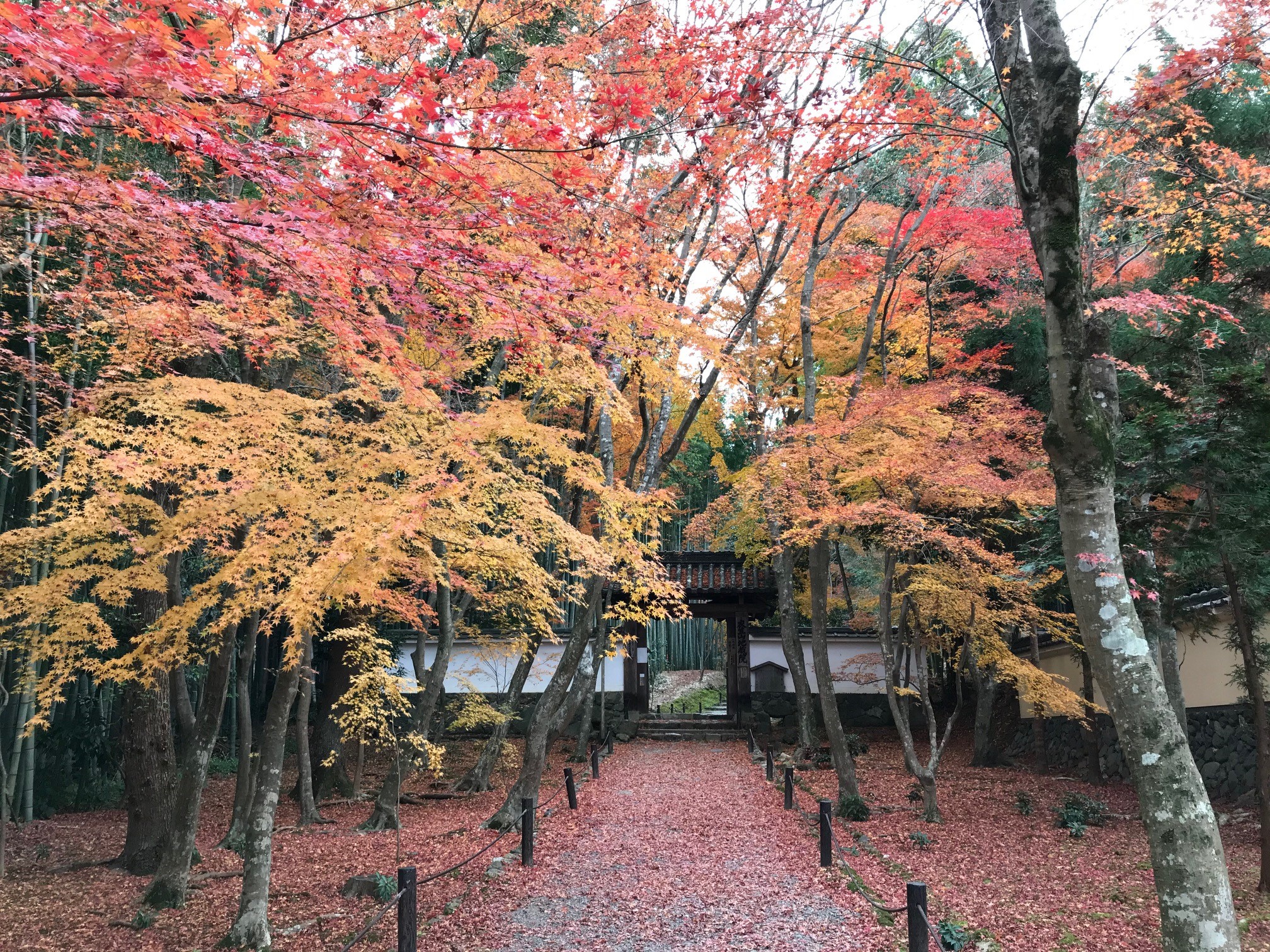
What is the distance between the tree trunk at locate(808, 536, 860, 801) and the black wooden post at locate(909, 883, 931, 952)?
218 inches

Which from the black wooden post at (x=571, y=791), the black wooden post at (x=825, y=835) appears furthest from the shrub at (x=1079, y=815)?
the black wooden post at (x=571, y=791)

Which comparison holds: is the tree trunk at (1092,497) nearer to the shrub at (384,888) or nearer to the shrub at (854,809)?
the shrub at (384,888)

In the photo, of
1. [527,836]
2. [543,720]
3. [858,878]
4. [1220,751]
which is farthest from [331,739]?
[1220,751]

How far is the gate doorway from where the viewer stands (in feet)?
61.3

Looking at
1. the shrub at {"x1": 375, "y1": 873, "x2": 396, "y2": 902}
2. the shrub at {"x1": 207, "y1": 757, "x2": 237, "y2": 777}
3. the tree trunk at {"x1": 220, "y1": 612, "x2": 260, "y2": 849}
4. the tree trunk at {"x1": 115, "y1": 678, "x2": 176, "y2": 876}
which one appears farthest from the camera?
the shrub at {"x1": 207, "y1": 757, "x2": 237, "y2": 777}

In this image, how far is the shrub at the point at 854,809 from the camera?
32.7 feet

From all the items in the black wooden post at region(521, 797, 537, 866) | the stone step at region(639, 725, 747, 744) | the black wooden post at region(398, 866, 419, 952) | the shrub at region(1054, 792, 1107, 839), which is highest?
the black wooden post at region(398, 866, 419, 952)

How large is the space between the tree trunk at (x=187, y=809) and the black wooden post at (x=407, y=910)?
3107 mm

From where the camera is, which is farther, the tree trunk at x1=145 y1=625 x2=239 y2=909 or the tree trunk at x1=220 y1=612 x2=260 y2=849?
the tree trunk at x1=220 y1=612 x2=260 y2=849

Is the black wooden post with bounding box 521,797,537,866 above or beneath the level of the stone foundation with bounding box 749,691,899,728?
above

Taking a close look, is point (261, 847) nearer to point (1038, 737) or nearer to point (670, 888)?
point (670, 888)

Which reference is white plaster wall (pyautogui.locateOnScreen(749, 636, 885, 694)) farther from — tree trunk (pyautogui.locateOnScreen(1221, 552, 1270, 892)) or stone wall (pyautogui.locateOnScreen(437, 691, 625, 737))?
tree trunk (pyautogui.locateOnScreen(1221, 552, 1270, 892))

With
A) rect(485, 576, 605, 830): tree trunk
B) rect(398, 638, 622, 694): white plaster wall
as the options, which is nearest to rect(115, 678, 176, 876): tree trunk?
rect(485, 576, 605, 830): tree trunk

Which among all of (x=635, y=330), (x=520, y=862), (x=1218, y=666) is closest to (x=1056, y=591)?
(x=1218, y=666)
